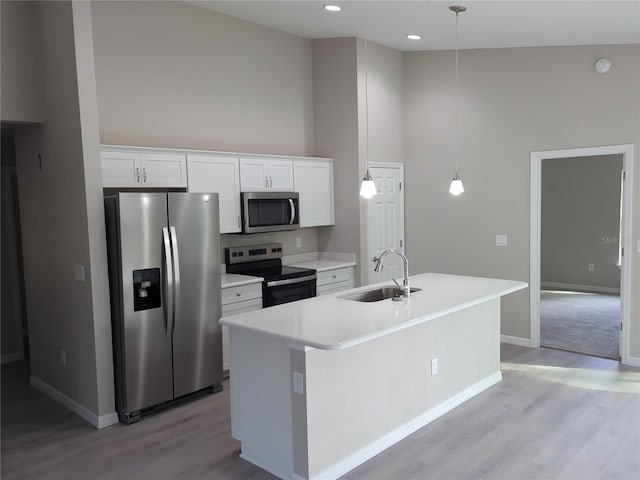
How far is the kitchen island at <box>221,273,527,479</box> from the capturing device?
9.36 feet

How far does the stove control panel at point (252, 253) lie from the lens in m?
5.09

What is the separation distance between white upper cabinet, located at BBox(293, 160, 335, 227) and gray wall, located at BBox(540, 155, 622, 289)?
4741 millimetres

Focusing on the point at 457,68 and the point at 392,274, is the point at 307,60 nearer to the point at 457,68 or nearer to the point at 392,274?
the point at 457,68

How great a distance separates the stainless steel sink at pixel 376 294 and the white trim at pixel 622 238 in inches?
78.4

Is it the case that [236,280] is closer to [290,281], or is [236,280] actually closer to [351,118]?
[290,281]

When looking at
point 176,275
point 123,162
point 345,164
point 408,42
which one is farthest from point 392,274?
point 123,162

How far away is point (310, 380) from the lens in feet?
9.31

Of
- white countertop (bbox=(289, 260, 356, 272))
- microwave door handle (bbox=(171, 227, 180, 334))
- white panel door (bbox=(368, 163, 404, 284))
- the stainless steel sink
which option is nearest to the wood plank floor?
microwave door handle (bbox=(171, 227, 180, 334))

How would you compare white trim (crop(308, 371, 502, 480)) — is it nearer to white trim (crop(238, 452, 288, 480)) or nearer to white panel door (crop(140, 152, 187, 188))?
white trim (crop(238, 452, 288, 480))

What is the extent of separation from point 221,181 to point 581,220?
6330 mm

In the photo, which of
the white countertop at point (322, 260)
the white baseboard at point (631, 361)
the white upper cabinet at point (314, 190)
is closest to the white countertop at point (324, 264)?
the white countertop at point (322, 260)

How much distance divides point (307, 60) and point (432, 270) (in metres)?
2.78

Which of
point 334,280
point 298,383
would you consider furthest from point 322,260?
point 298,383

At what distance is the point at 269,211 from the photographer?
5.11 metres
